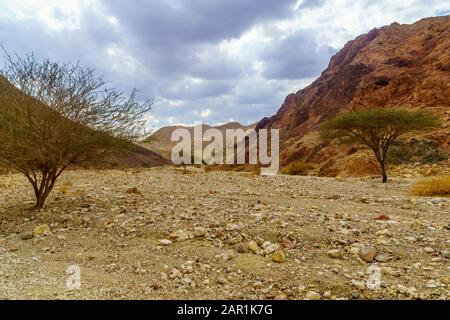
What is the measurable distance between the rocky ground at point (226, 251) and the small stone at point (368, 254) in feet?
0.05

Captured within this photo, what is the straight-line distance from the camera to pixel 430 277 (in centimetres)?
477

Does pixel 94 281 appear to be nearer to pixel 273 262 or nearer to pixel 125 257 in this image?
pixel 125 257

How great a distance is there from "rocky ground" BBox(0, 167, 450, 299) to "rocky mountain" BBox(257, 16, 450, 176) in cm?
2115

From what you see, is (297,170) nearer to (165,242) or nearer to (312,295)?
(165,242)

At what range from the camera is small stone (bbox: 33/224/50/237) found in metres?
7.37

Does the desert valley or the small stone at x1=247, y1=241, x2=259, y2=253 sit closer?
the desert valley

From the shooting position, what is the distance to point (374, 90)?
48.6 m

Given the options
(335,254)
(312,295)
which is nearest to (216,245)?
(335,254)

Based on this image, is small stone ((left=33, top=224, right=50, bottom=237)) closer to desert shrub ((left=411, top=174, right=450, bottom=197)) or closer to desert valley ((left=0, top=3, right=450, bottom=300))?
desert valley ((left=0, top=3, right=450, bottom=300))

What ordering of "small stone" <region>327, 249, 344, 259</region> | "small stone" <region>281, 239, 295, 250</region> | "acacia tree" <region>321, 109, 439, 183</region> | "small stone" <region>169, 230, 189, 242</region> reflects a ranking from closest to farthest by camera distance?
"small stone" <region>327, 249, 344, 259</region> → "small stone" <region>281, 239, 295, 250</region> → "small stone" <region>169, 230, 189, 242</region> → "acacia tree" <region>321, 109, 439, 183</region>

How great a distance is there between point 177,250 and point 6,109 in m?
5.52

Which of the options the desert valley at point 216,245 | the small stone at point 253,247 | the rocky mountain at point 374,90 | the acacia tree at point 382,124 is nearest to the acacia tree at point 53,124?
the desert valley at point 216,245

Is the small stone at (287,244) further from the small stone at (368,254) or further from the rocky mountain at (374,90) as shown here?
the rocky mountain at (374,90)

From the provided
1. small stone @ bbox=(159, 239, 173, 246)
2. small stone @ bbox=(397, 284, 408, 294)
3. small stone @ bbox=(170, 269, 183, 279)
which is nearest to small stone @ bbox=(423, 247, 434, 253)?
small stone @ bbox=(397, 284, 408, 294)
